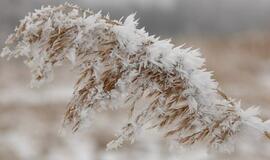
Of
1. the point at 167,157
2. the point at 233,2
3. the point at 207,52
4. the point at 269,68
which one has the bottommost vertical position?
the point at 167,157

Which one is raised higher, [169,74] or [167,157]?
[167,157]

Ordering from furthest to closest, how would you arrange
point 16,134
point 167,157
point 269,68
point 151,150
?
1. point 269,68
2. point 16,134
3. point 151,150
4. point 167,157

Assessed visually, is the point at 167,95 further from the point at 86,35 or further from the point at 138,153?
the point at 138,153

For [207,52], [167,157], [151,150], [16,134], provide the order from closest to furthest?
[167,157] → [151,150] → [16,134] → [207,52]

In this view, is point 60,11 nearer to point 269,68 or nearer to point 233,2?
point 269,68

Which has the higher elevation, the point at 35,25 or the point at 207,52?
the point at 207,52

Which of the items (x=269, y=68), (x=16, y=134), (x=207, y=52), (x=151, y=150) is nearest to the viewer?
(x=151, y=150)

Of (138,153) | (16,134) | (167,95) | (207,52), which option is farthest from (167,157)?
(207,52)

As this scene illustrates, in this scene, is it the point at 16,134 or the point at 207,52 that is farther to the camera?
the point at 207,52

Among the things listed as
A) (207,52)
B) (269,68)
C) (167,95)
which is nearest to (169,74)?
(167,95)
